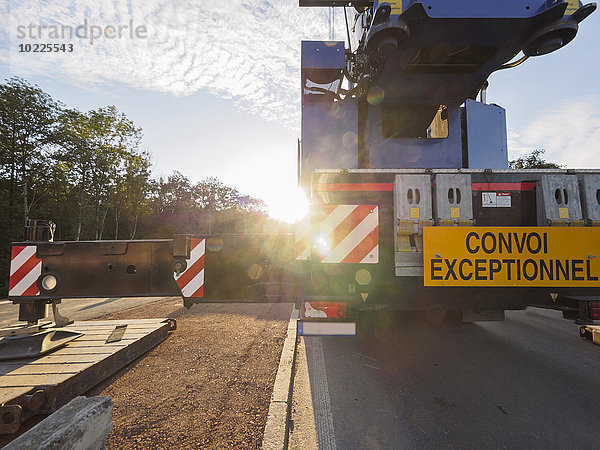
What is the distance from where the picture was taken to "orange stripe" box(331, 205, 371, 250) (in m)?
2.37

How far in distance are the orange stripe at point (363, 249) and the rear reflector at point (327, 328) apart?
505 mm

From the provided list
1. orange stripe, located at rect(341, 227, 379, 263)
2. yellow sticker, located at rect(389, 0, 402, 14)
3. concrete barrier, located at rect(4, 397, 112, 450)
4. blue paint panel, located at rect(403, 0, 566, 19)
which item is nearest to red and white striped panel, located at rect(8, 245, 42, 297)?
concrete barrier, located at rect(4, 397, 112, 450)

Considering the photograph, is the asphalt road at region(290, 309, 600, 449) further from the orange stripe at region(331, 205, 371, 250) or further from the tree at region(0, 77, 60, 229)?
the tree at region(0, 77, 60, 229)

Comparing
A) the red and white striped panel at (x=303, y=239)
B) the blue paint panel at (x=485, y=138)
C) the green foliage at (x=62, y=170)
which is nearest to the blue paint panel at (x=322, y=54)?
the blue paint panel at (x=485, y=138)

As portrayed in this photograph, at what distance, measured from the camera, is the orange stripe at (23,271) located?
257 centimetres

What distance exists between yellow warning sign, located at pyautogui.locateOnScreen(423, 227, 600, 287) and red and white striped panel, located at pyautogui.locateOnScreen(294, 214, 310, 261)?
905mm

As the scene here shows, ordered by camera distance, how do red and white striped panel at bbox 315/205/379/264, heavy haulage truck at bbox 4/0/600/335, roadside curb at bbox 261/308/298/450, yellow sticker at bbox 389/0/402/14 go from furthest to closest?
yellow sticker at bbox 389/0/402/14, red and white striped panel at bbox 315/205/379/264, heavy haulage truck at bbox 4/0/600/335, roadside curb at bbox 261/308/298/450

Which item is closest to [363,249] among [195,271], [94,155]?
[195,271]

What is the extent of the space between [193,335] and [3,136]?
2428cm

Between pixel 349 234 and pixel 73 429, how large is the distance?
1920 mm

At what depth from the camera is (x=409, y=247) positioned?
236 cm

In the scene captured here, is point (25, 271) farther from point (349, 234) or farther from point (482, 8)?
point (482, 8)

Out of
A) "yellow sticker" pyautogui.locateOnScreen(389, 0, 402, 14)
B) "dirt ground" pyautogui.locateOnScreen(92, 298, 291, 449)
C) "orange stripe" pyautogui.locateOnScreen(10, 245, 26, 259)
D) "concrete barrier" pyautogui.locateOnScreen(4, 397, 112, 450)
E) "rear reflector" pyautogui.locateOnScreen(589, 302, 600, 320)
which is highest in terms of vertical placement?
"yellow sticker" pyautogui.locateOnScreen(389, 0, 402, 14)

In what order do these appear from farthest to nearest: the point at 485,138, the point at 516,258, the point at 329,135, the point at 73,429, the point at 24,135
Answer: the point at 24,135 < the point at 485,138 < the point at 329,135 < the point at 516,258 < the point at 73,429
